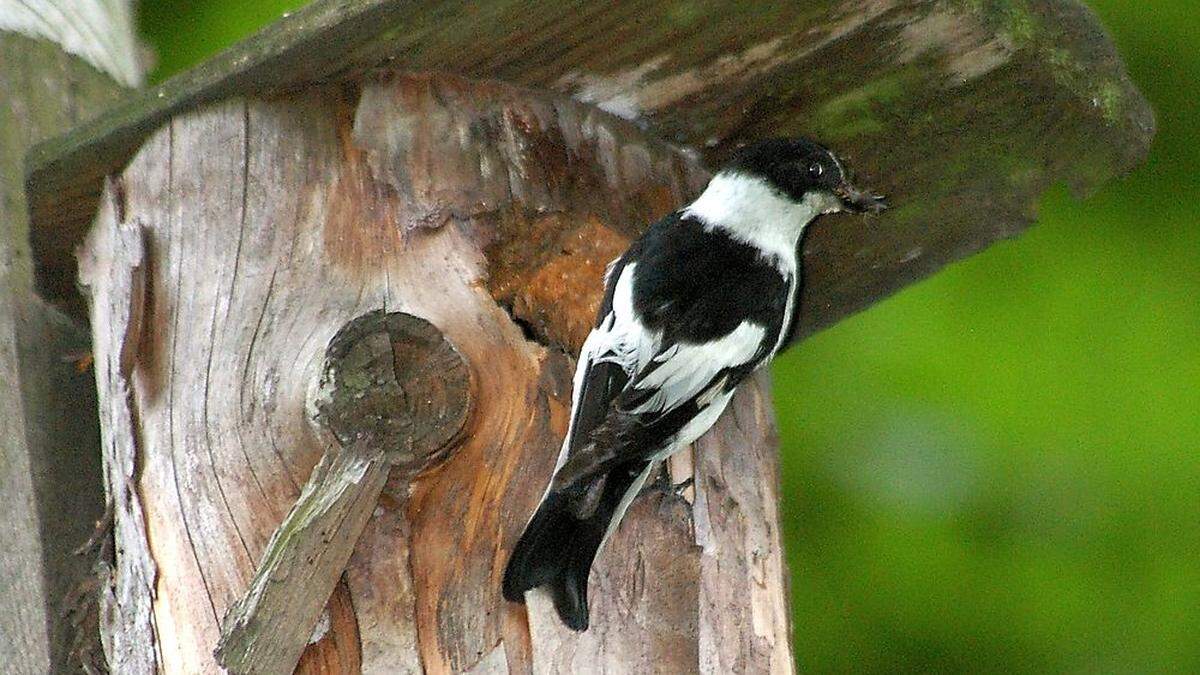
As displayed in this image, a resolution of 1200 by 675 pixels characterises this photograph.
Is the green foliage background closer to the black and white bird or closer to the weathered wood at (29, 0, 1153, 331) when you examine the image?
the weathered wood at (29, 0, 1153, 331)

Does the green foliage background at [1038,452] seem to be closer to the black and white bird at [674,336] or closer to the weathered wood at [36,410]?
the black and white bird at [674,336]

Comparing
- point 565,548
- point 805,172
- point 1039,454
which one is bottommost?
point 1039,454

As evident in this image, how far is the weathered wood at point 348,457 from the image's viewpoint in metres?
1.80

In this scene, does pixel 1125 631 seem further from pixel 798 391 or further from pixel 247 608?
pixel 247 608

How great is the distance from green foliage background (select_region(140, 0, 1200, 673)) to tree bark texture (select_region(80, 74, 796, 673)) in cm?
60

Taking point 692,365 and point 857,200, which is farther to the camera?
point 857,200

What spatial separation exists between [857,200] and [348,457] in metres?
0.94

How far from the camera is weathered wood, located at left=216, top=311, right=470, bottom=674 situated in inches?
71.0

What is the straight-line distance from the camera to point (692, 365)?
7.11 ft

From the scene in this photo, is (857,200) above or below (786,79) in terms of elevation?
below

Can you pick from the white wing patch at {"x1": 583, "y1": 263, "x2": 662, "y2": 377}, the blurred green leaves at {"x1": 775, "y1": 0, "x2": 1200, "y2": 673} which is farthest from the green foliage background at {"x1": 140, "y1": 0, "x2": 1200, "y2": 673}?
the white wing patch at {"x1": 583, "y1": 263, "x2": 662, "y2": 377}

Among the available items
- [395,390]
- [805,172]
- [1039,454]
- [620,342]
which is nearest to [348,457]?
[395,390]

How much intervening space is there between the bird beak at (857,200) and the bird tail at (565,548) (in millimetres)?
640

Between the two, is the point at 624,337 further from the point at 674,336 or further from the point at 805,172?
the point at 805,172
